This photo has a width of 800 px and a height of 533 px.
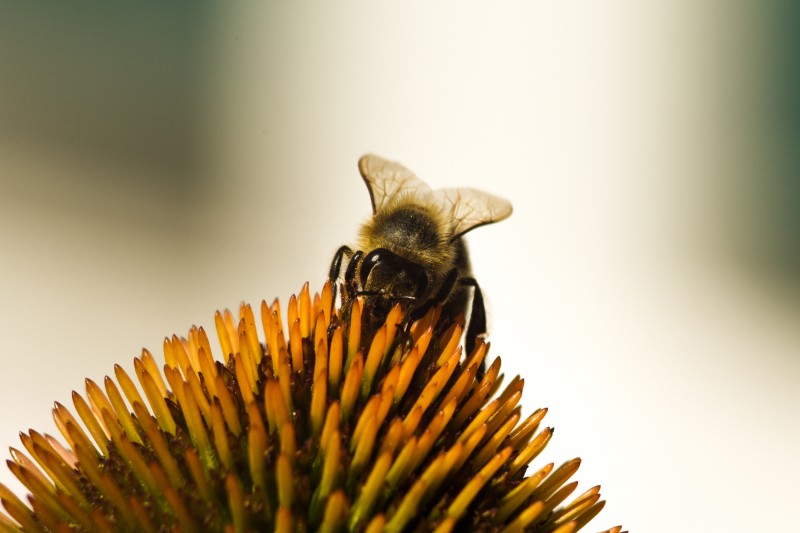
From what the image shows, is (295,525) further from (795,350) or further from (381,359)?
(795,350)

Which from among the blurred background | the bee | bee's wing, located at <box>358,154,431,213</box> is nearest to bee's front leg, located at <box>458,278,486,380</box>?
the bee

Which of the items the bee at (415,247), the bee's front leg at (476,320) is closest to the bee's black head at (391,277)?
the bee at (415,247)

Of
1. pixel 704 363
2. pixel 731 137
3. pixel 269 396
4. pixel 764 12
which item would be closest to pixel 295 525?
pixel 269 396

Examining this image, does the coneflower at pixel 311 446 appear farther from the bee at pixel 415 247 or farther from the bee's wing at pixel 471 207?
the bee's wing at pixel 471 207

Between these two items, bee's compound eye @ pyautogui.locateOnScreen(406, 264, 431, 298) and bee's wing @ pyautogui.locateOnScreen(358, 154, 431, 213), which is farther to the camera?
bee's wing @ pyautogui.locateOnScreen(358, 154, 431, 213)

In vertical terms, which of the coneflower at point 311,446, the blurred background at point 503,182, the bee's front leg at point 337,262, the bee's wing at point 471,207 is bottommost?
the coneflower at point 311,446

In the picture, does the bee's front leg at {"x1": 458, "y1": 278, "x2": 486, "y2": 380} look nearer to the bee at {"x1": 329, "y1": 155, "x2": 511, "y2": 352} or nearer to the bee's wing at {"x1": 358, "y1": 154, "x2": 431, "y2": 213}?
the bee at {"x1": 329, "y1": 155, "x2": 511, "y2": 352}

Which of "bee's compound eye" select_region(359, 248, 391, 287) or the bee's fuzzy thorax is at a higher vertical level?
the bee's fuzzy thorax
